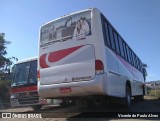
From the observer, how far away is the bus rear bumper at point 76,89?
9.30 meters

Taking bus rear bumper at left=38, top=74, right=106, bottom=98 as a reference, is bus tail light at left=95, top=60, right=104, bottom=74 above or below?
above

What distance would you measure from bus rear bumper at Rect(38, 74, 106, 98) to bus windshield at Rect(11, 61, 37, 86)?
5303 millimetres

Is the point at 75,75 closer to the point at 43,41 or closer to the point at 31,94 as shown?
the point at 43,41

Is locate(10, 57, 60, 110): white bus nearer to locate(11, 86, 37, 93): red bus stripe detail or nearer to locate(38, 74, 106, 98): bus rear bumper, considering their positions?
locate(11, 86, 37, 93): red bus stripe detail

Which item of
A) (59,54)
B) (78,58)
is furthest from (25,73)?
(78,58)

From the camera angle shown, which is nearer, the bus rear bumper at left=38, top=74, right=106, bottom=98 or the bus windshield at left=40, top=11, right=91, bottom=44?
the bus rear bumper at left=38, top=74, right=106, bottom=98

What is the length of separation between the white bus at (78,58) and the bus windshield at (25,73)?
4.62 meters

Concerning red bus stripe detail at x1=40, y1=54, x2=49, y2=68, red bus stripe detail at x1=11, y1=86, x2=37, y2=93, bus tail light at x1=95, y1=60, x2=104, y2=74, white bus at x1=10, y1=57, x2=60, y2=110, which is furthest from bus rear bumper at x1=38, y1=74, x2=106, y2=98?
red bus stripe detail at x1=11, y1=86, x2=37, y2=93

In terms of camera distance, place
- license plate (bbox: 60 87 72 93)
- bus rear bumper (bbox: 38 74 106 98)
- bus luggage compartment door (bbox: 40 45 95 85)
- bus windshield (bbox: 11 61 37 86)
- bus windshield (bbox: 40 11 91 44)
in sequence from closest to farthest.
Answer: bus rear bumper (bbox: 38 74 106 98) < bus luggage compartment door (bbox: 40 45 95 85) < license plate (bbox: 60 87 72 93) < bus windshield (bbox: 40 11 91 44) < bus windshield (bbox: 11 61 37 86)

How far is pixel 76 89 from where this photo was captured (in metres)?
9.62

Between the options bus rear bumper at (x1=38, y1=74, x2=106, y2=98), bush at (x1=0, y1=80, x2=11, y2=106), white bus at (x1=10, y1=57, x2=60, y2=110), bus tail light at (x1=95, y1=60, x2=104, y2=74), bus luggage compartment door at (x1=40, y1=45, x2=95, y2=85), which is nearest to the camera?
bus rear bumper at (x1=38, y1=74, x2=106, y2=98)

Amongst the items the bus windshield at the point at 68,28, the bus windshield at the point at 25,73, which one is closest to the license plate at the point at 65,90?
the bus windshield at the point at 68,28

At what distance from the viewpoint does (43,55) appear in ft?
35.9

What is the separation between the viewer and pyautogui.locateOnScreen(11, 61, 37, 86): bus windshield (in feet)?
51.4
